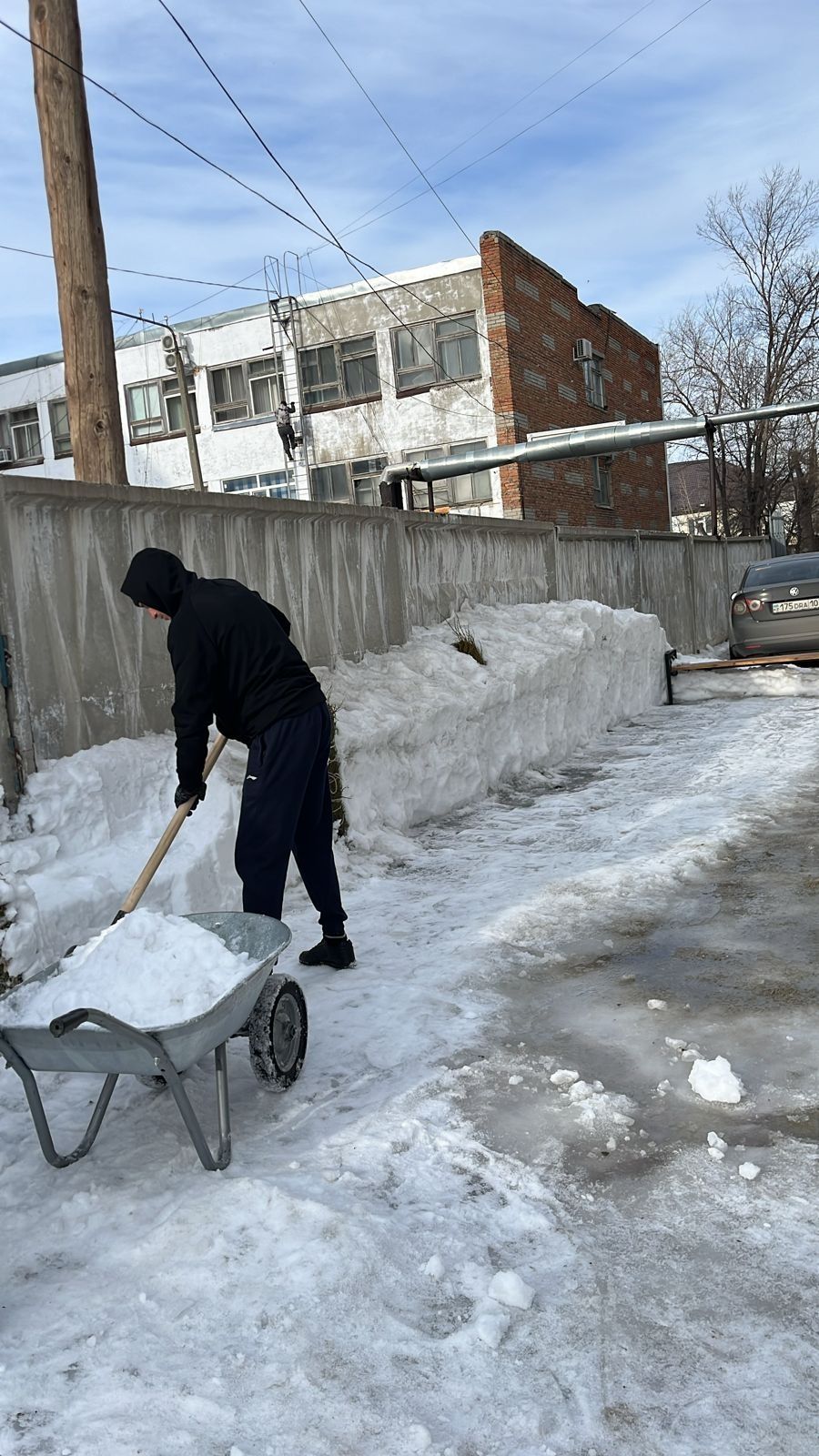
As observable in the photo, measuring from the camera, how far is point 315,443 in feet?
80.5

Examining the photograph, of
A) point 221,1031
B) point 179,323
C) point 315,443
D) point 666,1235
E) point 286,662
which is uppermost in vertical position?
point 179,323

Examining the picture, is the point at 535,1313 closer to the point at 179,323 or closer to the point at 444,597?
the point at 444,597

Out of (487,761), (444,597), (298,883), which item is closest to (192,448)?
(444,597)

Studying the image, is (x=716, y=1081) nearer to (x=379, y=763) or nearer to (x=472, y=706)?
(x=379, y=763)

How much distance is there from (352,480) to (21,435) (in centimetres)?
1070

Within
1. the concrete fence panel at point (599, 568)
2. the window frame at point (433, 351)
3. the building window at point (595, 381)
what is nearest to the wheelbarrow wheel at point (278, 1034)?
the concrete fence panel at point (599, 568)

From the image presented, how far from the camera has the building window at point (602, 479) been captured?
25734 mm

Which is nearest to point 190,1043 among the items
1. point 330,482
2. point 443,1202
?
point 443,1202

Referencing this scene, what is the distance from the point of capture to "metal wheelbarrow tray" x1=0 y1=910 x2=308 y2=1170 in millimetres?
2721

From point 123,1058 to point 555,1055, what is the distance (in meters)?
1.52

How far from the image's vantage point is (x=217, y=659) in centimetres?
409

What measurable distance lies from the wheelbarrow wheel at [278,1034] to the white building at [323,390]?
19356mm

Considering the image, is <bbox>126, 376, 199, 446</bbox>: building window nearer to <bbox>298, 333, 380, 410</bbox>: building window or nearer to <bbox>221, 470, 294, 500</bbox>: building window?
<bbox>221, 470, 294, 500</bbox>: building window

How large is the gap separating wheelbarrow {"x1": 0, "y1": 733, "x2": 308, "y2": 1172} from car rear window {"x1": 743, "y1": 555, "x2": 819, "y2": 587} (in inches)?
427
